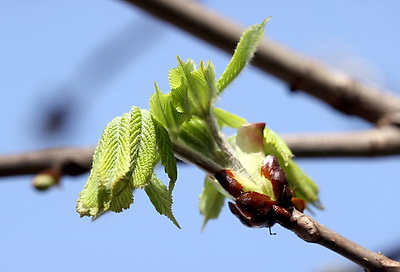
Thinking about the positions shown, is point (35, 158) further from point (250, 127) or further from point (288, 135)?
point (250, 127)

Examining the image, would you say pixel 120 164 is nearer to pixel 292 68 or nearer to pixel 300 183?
pixel 300 183

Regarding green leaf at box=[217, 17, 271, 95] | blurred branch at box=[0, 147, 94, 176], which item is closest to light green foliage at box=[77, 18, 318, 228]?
green leaf at box=[217, 17, 271, 95]

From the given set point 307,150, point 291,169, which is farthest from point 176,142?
point 307,150

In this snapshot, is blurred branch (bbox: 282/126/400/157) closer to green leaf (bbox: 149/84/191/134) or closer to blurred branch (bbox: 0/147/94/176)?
blurred branch (bbox: 0/147/94/176)

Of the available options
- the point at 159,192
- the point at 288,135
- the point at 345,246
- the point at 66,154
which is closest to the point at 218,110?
the point at 159,192

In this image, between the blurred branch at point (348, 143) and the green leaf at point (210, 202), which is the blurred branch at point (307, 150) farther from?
the green leaf at point (210, 202)

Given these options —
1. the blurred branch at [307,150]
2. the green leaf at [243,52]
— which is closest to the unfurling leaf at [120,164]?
the green leaf at [243,52]
